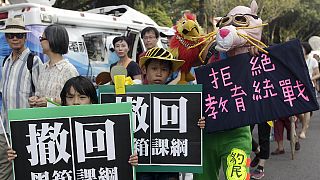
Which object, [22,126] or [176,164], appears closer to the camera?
[22,126]

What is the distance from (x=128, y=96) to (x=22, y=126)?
2.53 ft

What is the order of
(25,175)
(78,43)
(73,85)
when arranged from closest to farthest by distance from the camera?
1. (25,175)
2. (73,85)
3. (78,43)

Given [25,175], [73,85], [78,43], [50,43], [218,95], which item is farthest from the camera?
[78,43]

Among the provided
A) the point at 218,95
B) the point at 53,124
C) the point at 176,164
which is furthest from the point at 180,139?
the point at 53,124

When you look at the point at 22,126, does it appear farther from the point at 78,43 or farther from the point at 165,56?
the point at 78,43

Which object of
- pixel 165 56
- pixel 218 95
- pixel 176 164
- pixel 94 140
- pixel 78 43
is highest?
pixel 78 43

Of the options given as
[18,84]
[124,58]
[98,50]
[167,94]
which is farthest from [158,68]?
[98,50]

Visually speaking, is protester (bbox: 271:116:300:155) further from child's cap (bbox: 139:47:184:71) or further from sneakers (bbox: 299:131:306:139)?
child's cap (bbox: 139:47:184:71)

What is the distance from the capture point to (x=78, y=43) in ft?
24.6

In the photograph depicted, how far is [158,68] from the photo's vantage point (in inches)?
138

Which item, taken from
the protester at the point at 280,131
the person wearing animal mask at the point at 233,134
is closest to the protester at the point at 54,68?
the person wearing animal mask at the point at 233,134

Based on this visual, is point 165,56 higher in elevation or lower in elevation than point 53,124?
higher

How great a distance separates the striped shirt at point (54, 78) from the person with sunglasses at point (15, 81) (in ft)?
0.44

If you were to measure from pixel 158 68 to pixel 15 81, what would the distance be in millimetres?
1251
